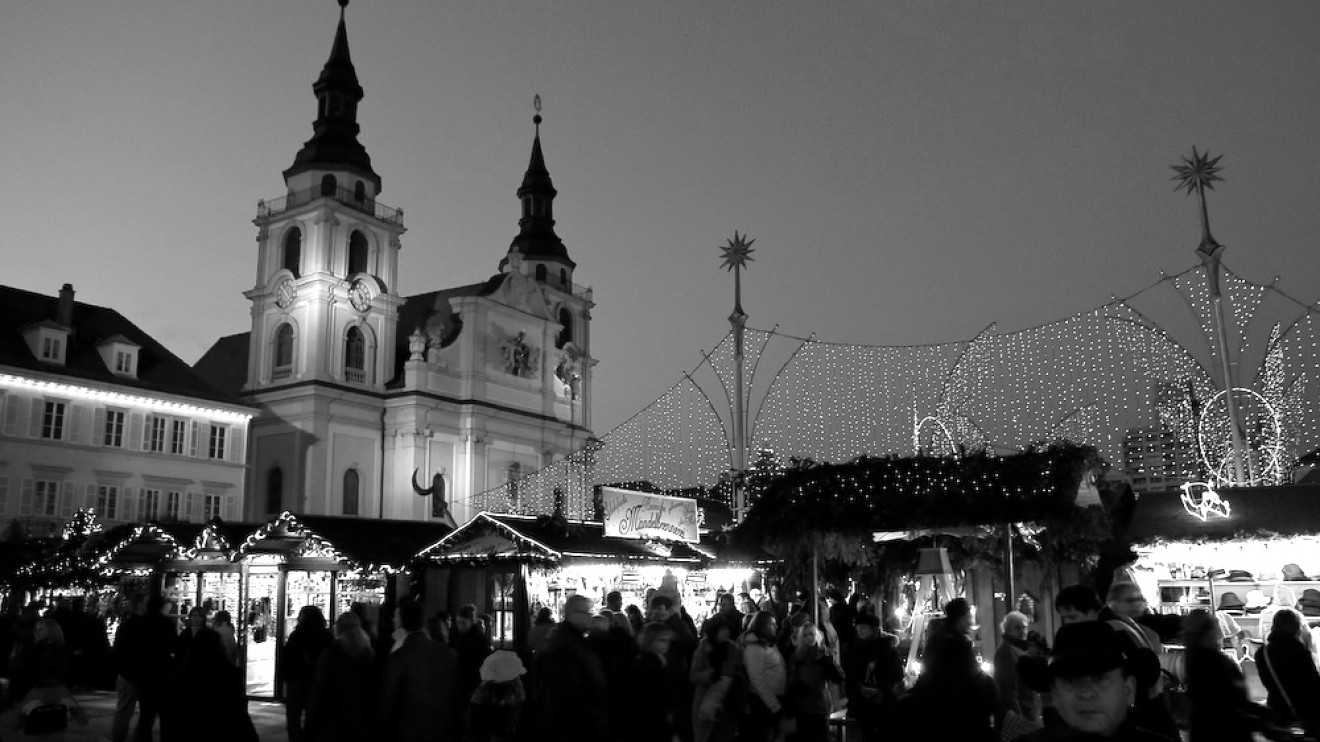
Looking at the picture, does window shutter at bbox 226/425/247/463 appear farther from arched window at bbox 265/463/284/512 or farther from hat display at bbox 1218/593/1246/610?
hat display at bbox 1218/593/1246/610

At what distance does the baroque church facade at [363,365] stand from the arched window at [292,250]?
0.09m

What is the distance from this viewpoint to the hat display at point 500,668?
8.17 m

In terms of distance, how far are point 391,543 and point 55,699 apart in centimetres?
1313

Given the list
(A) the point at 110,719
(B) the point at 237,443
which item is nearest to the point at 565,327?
(B) the point at 237,443

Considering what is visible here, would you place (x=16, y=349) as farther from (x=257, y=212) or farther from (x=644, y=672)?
(x=644, y=672)

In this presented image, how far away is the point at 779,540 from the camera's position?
1456cm

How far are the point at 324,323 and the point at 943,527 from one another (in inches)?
1479

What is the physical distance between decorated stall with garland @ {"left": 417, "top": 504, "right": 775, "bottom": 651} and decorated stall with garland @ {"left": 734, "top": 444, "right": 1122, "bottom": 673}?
5.20 ft

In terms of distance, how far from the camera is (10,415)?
3531cm

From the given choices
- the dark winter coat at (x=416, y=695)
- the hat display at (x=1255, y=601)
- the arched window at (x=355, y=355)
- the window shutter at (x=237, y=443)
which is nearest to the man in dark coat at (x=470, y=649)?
the dark winter coat at (x=416, y=695)

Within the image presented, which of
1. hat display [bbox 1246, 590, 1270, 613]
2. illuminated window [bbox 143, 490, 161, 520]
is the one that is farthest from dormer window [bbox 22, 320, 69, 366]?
hat display [bbox 1246, 590, 1270, 613]

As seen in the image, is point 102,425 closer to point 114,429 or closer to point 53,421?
point 114,429

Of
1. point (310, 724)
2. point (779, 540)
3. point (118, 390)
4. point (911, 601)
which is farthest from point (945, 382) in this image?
point (118, 390)

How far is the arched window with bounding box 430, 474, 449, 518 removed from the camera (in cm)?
4579
